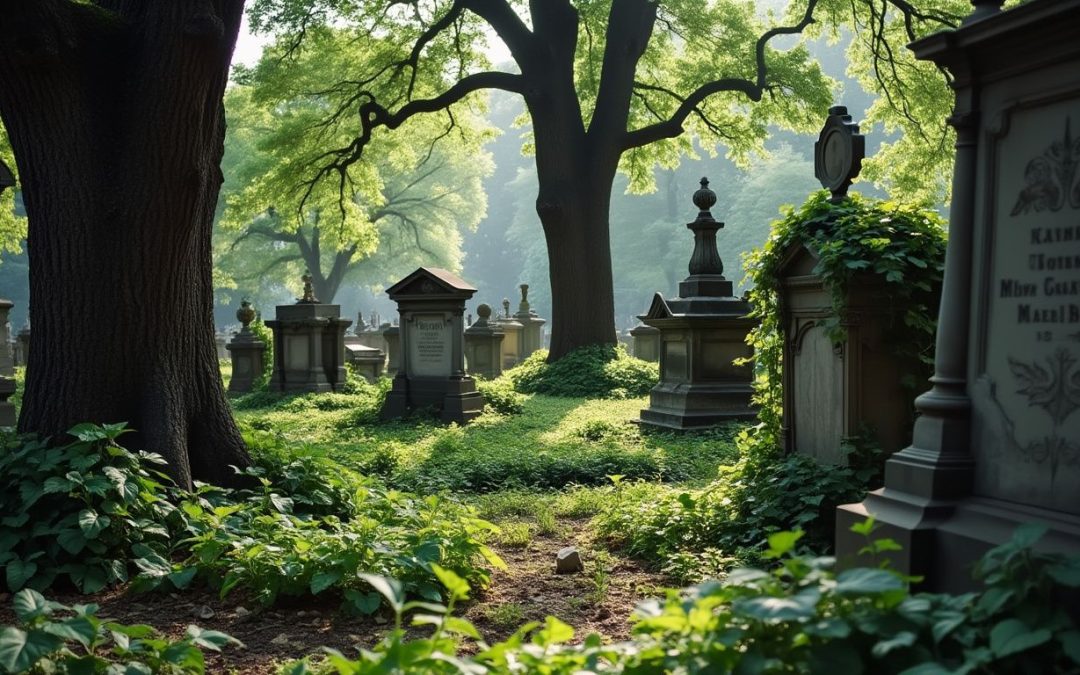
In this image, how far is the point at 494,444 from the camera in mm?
10648

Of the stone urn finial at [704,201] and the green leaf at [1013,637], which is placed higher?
the stone urn finial at [704,201]

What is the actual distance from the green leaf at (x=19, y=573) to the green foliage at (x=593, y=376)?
38.7 ft

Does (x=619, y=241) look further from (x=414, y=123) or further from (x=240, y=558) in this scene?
(x=240, y=558)

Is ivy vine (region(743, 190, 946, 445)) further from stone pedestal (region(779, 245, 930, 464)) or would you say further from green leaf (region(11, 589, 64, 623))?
green leaf (region(11, 589, 64, 623))

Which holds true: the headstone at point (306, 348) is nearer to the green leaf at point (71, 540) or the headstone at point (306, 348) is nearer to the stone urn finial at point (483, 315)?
the stone urn finial at point (483, 315)

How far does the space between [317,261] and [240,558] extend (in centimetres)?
3844

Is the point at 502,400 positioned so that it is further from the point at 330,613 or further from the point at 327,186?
the point at 330,613

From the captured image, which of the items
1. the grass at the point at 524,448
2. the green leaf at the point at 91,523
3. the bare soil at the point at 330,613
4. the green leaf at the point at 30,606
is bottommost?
the bare soil at the point at 330,613

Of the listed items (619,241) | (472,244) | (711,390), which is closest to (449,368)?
(711,390)

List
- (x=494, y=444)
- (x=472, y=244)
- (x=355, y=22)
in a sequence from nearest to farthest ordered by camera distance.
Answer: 1. (x=494, y=444)
2. (x=355, y=22)
3. (x=472, y=244)

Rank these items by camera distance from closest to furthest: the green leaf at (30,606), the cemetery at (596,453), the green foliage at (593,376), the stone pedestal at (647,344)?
1. the cemetery at (596,453)
2. the green leaf at (30,606)
3. the green foliage at (593,376)
4. the stone pedestal at (647,344)

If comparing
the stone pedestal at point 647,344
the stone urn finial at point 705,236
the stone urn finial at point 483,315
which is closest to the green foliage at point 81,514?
the stone urn finial at point 705,236

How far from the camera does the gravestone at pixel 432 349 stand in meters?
13.5

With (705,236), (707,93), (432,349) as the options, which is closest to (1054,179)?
(705,236)
